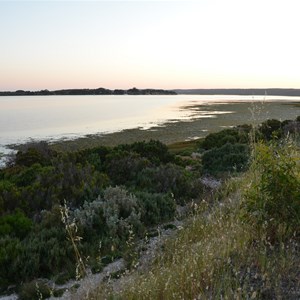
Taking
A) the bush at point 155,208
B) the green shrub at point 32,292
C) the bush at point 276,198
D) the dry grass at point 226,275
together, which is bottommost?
the green shrub at point 32,292

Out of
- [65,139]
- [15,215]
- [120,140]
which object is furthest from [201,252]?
[65,139]

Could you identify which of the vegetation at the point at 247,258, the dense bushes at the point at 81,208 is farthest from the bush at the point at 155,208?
the vegetation at the point at 247,258

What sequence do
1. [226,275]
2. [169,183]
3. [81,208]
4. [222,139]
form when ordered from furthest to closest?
[222,139], [169,183], [81,208], [226,275]

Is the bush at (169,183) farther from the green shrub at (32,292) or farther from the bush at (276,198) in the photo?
the green shrub at (32,292)

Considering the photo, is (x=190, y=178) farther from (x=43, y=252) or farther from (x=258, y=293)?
(x=258, y=293)

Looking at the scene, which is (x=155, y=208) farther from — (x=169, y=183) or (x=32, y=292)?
(x=32, y=292)

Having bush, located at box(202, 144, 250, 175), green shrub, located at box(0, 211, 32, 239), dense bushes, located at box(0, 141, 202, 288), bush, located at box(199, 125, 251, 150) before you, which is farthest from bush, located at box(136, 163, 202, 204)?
bush, located at box(199, 125, 251, 150)

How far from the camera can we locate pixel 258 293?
361 centimetres

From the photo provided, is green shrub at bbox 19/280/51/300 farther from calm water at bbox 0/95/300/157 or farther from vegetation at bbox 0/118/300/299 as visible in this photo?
calm water at bbox 0/95/300/157

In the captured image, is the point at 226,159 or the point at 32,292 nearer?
the point at 32,292

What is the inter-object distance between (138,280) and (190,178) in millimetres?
6603

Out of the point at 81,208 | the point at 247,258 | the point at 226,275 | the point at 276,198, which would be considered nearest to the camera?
the point at 226,275

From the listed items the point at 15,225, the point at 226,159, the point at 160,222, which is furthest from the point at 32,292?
A: the point at 226,159

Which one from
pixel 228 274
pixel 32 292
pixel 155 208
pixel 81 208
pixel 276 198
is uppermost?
pixel 276 198
